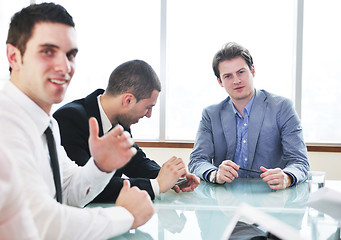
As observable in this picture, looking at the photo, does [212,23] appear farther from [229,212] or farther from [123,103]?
[229,212]

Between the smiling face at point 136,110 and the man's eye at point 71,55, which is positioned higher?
the man's eye at point 71,55

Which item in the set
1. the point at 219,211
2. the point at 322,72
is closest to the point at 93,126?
the point at 219,211

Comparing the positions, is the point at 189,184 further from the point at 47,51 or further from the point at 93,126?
the point at 47,51

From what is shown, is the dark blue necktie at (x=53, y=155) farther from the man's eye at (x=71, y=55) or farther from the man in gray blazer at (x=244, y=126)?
the man in gray blazer at (x=244, y=126)

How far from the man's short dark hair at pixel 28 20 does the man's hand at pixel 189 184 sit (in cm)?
96

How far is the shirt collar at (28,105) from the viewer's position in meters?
1.01

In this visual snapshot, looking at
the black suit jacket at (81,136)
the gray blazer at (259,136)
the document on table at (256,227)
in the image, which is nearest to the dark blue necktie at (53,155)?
the black suit jacket at (81,136)

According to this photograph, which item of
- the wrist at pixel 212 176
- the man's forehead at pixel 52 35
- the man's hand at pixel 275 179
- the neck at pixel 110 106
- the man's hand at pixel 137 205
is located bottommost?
the wrist at pixel 212 176

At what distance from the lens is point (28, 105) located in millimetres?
1036

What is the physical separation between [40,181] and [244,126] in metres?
1.80

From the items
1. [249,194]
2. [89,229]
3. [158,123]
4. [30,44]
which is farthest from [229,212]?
[158,123]

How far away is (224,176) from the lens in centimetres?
185

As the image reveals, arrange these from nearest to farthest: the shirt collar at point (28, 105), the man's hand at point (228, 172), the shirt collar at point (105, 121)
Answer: the shirt collar at point (28, 105) → the man's hand at point (228, 172) → the shirt collar at point (105, 121)

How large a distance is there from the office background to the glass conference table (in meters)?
2.46
